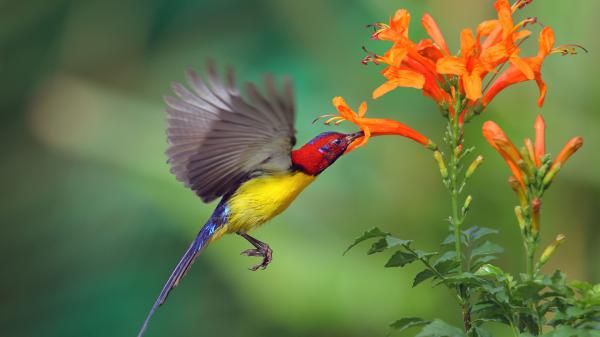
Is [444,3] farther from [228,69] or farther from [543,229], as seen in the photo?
[228,69]

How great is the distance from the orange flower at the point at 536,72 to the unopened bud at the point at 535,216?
0.71ft

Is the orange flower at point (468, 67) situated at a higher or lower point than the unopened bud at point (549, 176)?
higher

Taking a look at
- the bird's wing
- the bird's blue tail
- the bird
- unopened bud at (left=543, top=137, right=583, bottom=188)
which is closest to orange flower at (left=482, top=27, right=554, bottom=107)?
unopened bud at (left=543, top=137, right=583, bottom=188)

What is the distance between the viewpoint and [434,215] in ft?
13.1

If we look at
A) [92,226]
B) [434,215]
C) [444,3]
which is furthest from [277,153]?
[92,226]

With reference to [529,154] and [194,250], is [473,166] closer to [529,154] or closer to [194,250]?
[529,154]

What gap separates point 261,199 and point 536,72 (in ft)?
2.73

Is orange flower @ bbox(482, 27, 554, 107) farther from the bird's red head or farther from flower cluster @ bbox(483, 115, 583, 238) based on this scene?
the bird's red head

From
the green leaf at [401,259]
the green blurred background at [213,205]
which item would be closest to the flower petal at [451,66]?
the green leaf at [401,259]

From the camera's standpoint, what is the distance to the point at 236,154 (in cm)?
220

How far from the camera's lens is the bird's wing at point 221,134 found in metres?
2.04

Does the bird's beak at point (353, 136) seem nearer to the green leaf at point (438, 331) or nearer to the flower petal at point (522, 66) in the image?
the flower petal at point (522, 66)

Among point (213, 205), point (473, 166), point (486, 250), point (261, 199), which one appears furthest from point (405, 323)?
point (213, 205)

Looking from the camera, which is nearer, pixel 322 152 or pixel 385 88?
pixel 385 88
